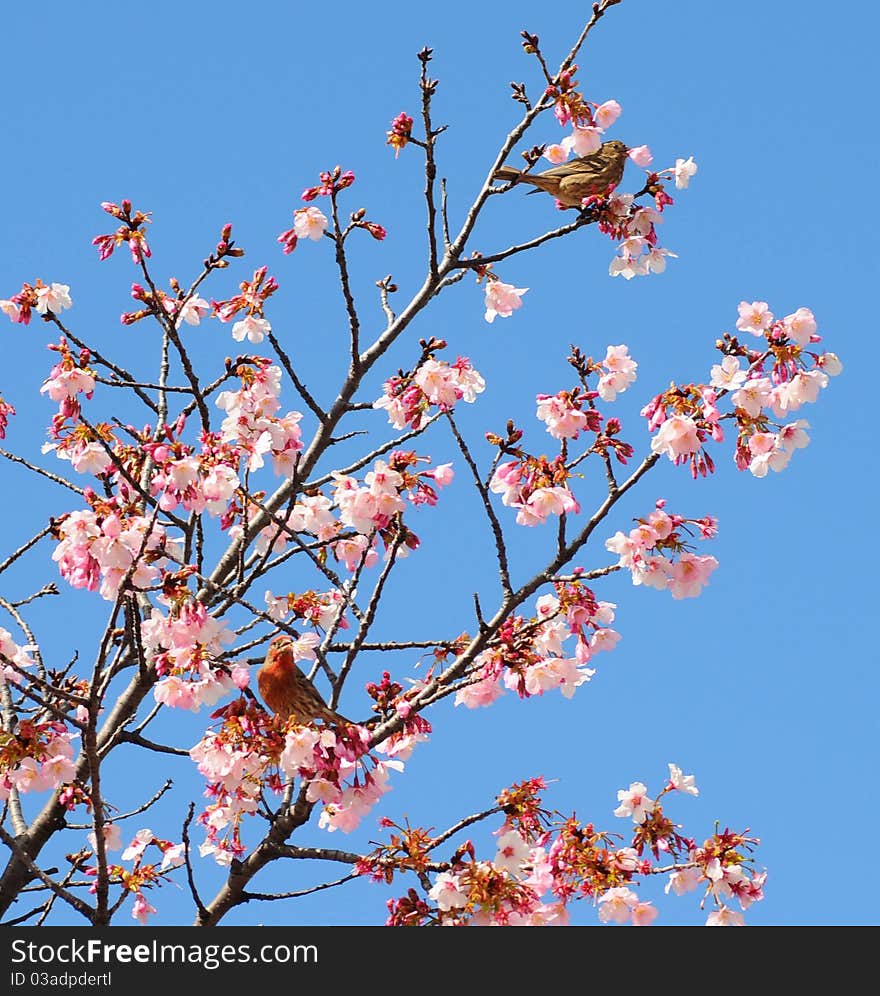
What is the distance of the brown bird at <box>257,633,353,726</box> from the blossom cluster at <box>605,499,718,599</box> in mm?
1410

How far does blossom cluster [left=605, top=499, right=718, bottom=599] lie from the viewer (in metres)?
5.54

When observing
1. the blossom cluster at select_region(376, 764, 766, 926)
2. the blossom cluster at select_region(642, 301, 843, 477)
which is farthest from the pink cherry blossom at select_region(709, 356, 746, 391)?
the blossom cluster at select_region(376, 764, 766, 926)

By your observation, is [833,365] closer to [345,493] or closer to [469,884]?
[345,493]

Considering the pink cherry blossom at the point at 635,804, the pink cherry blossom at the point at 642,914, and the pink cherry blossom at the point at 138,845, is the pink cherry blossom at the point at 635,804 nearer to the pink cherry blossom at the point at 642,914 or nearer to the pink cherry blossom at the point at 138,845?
the pink cherry blossom at the point at 642,914

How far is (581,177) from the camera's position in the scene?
7.13m

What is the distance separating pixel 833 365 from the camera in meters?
5.64

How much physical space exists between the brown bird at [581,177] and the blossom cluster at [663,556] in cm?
226

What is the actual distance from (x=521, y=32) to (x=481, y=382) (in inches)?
73.1

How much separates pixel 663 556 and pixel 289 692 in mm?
1690

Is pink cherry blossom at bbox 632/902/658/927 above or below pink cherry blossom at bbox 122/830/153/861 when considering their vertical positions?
below

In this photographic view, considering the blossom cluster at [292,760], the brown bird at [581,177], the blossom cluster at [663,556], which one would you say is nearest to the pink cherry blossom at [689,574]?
the blossom cluster at [663,556]

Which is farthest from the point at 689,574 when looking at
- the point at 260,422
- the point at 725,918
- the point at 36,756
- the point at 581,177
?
the point at 36,756

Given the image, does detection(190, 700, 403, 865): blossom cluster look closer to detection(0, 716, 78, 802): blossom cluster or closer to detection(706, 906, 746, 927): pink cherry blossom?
detection(0, 716, 78, 802): blossom cluster
